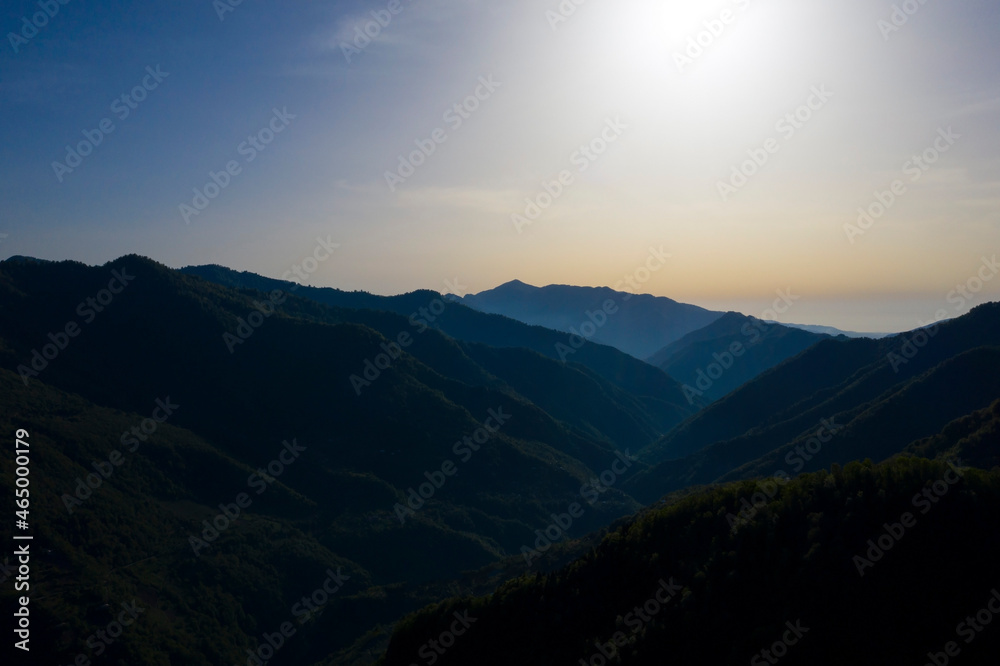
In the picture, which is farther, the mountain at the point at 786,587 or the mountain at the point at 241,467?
the mountain at the point at 241,467

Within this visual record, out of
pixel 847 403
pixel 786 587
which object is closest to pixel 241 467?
pixel 786 587

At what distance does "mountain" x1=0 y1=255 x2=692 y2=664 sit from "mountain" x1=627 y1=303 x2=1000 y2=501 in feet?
95.1

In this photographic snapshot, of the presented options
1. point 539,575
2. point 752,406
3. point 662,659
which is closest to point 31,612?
point 539,575

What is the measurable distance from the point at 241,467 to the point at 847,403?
5621 inches

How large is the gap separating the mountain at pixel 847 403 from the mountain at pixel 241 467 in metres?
29.0

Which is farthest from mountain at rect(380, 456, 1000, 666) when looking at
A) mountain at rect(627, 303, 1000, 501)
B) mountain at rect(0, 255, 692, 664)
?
mountain at rect(627, 303, 1000, 501)

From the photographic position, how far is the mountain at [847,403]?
339 feet

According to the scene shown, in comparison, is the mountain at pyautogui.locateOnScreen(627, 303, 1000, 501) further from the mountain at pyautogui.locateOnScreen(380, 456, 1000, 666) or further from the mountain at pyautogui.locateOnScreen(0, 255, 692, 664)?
the mountain at pyautogui.locateOnScreen(380, 456, 1000, 666)

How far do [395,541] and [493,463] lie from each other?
42.1m

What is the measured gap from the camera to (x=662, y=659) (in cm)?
2956

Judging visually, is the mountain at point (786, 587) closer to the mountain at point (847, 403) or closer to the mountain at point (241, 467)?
the mountain at point (241, 467)

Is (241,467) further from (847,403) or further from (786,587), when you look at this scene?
(847,403)

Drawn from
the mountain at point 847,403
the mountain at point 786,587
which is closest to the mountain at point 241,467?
the mountain at point 847,403

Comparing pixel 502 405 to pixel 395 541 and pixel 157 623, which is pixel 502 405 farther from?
pixel 157 623
